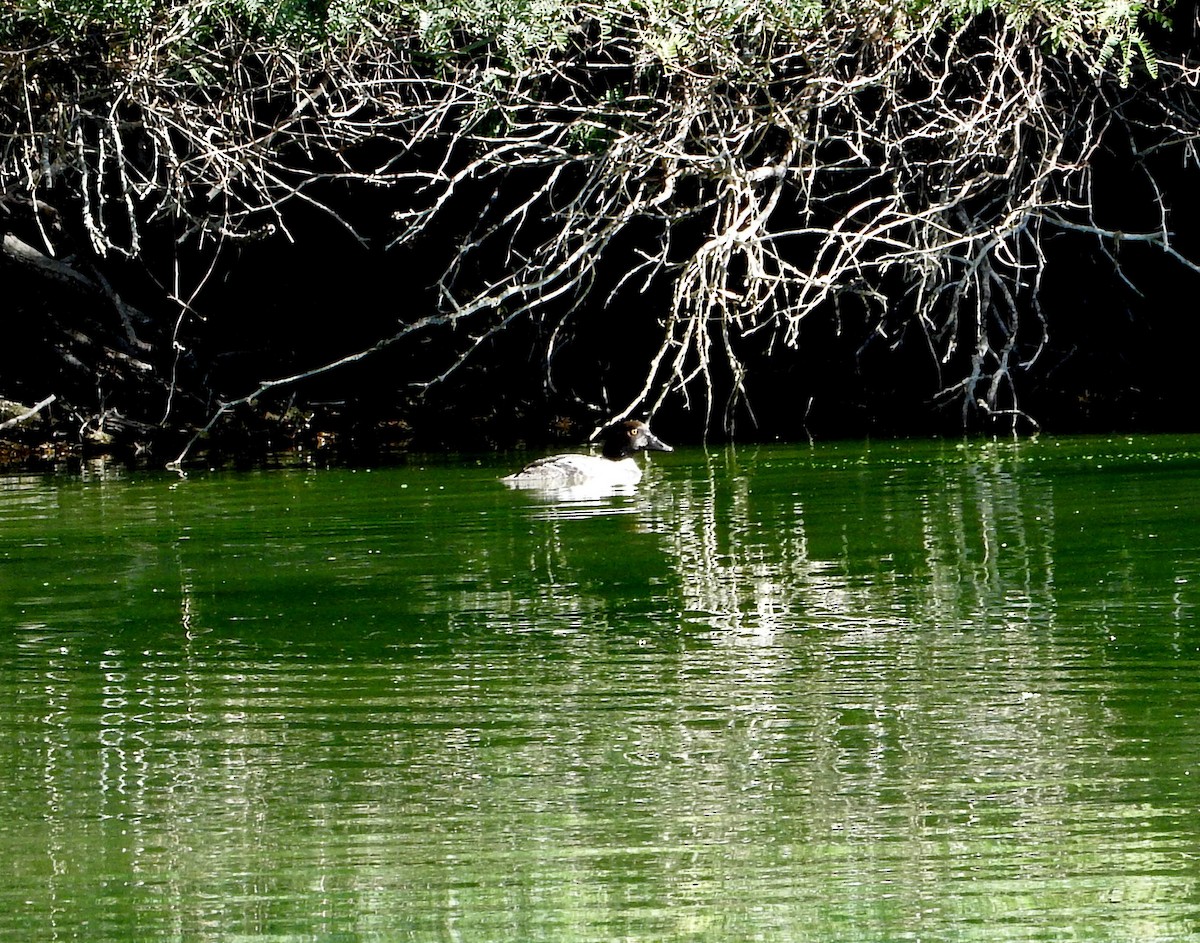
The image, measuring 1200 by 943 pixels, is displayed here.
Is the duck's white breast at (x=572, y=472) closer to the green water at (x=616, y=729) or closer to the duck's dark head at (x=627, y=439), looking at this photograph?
the duck's dark head at (x=627, y=439)

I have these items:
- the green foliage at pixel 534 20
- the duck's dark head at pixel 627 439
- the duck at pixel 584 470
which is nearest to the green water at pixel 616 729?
the duck at pixel 584 470

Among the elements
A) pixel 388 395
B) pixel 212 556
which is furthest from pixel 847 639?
pixel 388 395

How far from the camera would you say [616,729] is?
502cm

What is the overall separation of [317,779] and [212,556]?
411cm

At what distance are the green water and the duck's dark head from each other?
3.57m

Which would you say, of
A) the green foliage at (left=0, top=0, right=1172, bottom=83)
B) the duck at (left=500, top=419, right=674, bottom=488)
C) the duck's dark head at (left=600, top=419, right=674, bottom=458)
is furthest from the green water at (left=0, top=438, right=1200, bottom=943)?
the duck's dark head at (left=600, top=419, right=674, bottom=458)

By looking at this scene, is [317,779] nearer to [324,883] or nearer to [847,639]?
[324,883]

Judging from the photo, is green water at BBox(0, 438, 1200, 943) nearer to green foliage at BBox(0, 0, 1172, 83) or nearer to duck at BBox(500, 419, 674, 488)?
duck at BBox(500, 419, 674, 488)

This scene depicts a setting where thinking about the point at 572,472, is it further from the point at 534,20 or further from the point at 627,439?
the point at 534,20

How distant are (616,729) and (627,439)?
8157mm

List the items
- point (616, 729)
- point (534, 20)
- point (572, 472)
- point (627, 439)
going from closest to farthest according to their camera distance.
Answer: point (616, 729) → point (534, 20) → point (572, 472) → point (627, 439)

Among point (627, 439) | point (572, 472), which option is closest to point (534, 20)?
point (572, 472)

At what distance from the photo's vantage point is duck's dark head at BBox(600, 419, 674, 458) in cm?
1299

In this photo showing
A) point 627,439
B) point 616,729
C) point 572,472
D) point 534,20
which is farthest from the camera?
point 627,439
